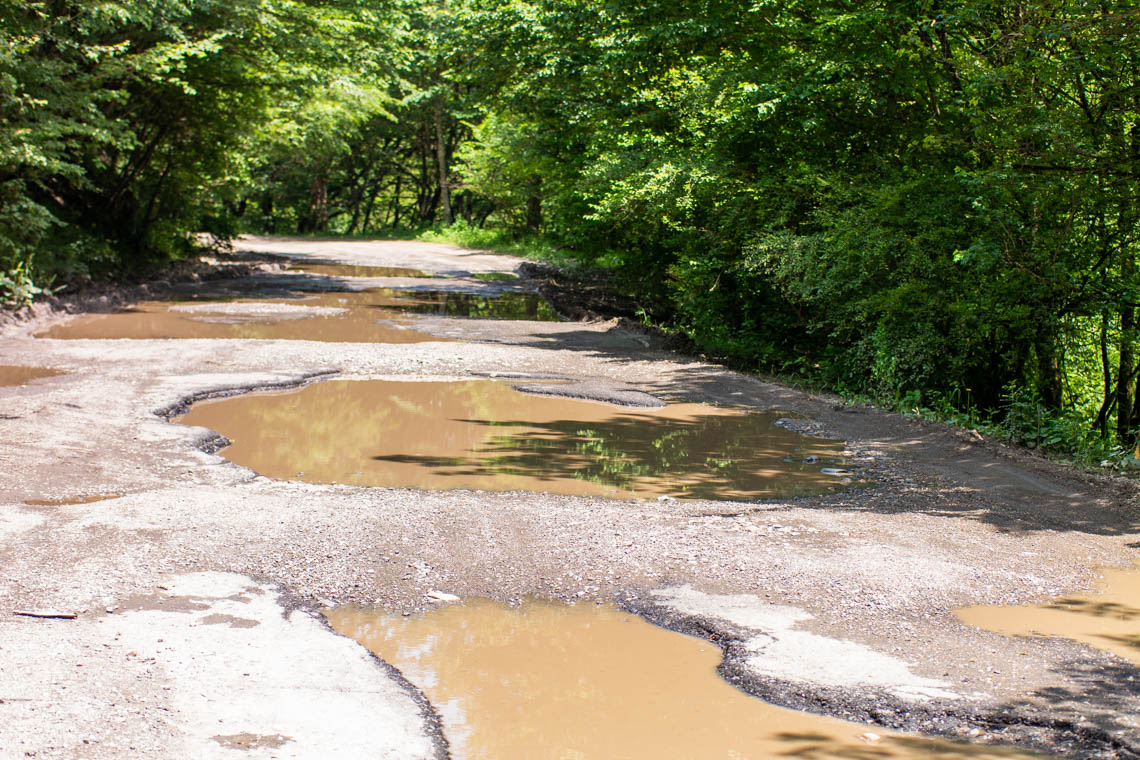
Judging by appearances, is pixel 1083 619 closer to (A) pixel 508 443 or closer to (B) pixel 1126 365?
(A) pixel 508 443

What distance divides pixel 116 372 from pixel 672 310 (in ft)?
36.6

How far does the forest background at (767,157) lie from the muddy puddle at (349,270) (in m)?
3.60

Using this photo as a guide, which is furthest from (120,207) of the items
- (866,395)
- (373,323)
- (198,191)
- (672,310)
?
(866,395)

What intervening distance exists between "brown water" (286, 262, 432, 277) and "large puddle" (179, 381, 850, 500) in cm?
1625

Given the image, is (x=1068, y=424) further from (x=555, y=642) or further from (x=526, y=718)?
(x=526, y=718)

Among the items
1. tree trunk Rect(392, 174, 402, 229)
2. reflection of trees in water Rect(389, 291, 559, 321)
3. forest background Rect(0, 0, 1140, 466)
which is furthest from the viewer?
tree trunk Rect(392, 174, 402, 229)

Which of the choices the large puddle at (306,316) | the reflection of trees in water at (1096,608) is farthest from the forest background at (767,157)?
the reflection of trees in water at (1096,608)

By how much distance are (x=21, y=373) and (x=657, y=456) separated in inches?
298

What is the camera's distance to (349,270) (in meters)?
28.7

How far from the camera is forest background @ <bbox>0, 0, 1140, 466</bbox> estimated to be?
9.51 metres

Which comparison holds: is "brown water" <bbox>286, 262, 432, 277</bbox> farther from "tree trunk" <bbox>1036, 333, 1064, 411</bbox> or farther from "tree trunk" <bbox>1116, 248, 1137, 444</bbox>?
"tree trunk" <bbox>1116, 248, 1137, 444</bbox>

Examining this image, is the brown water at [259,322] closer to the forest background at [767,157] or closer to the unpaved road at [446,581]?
the forest background at [767,157]

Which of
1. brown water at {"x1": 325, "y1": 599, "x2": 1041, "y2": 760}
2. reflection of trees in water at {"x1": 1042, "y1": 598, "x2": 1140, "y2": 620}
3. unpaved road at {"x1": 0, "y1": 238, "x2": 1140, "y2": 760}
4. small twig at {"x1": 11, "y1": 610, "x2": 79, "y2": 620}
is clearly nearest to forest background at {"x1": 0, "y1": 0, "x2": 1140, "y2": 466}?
unpaved road at {"x1": 0, "y1": 238, "x2": 1140, "y2": 760}

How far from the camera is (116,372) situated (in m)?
11.5
